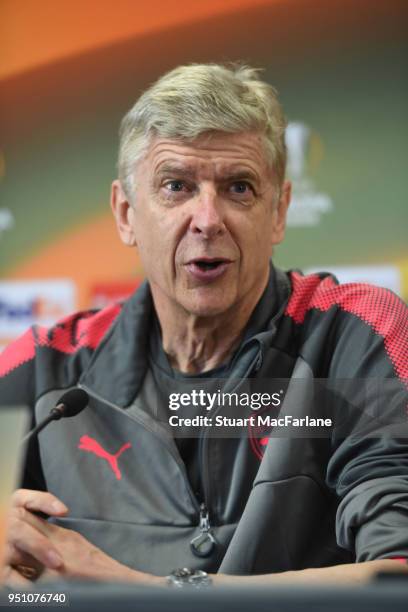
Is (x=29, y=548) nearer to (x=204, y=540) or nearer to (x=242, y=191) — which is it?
(x=204, y=540)

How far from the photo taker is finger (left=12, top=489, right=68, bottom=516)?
1351 millimetres

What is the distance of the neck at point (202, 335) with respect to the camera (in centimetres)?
178

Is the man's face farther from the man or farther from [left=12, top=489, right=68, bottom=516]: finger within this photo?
[left=12, top=489, right=68, bottom=516]: finger

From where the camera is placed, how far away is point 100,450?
1.67m

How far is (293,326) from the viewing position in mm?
1718

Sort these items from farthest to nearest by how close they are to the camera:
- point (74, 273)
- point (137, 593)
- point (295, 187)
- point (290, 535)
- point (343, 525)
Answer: point (74, 273) < point (295, 187) < point (290, 535) < point (343, 525) < point (137, 593)

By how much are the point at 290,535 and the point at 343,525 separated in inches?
5.5

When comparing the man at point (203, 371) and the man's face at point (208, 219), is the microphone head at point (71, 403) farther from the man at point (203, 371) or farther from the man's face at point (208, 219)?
the man's face at point (208, 219)

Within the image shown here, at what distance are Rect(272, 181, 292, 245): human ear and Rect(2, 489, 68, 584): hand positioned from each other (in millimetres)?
798

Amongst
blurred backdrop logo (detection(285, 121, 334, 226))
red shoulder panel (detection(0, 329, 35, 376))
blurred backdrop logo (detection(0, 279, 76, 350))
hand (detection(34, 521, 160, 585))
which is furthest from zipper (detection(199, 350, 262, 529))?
blurred backdrop logo (detection(0, 279, 76, 350))

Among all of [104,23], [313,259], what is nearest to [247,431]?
[313,259]

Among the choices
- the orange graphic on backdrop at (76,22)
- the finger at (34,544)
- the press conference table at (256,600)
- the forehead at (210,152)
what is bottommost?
the finger at (34,544)

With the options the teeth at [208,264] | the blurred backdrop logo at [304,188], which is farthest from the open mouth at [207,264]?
the blurred backdrop logo at [304,188]

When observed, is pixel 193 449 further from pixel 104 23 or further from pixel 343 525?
pixel 104 23
